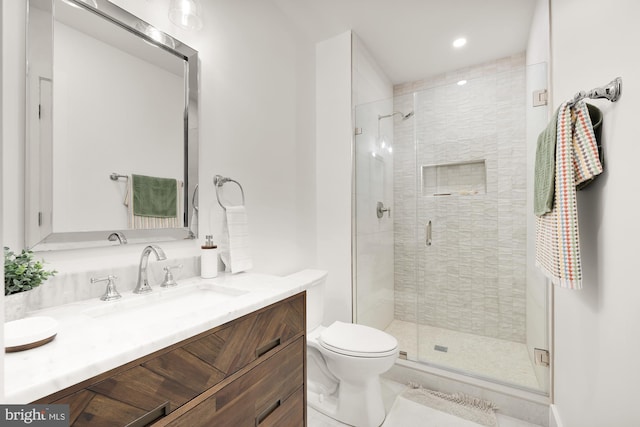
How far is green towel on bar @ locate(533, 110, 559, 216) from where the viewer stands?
1184 millimetres

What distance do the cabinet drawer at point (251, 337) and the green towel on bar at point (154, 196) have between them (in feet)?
2.21

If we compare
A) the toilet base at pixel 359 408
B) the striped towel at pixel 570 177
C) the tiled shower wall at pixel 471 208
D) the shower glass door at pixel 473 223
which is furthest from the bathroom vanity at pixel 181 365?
the tiled shower wall at pixel 471 208

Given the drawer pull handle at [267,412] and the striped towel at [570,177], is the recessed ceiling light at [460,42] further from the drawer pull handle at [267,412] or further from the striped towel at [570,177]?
the drawer pull handle at [267,412]

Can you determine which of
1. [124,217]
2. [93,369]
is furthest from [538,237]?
[124,217]

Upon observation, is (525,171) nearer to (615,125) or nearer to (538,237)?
(538,237)

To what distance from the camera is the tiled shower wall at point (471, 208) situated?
2262 mm

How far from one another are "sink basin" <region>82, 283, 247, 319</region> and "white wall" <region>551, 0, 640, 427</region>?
1.23 meters

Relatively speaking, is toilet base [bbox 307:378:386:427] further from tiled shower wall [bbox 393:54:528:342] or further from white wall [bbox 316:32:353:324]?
tiled shower wall [bbox 393:54:528:342]

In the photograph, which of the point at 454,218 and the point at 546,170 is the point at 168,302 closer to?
the point at 546,170

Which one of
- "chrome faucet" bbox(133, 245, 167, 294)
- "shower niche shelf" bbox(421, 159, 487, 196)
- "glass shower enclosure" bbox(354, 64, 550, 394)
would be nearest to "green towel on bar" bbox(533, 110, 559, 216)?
"glass shower enclosure" bbox(354, 64, 550, 394)

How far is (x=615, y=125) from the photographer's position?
0.93 m

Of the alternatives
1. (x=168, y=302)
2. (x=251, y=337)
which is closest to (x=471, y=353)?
(x=251, y=337)

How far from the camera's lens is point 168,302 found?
1211mm

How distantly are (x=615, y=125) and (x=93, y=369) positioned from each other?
1.54 meters
